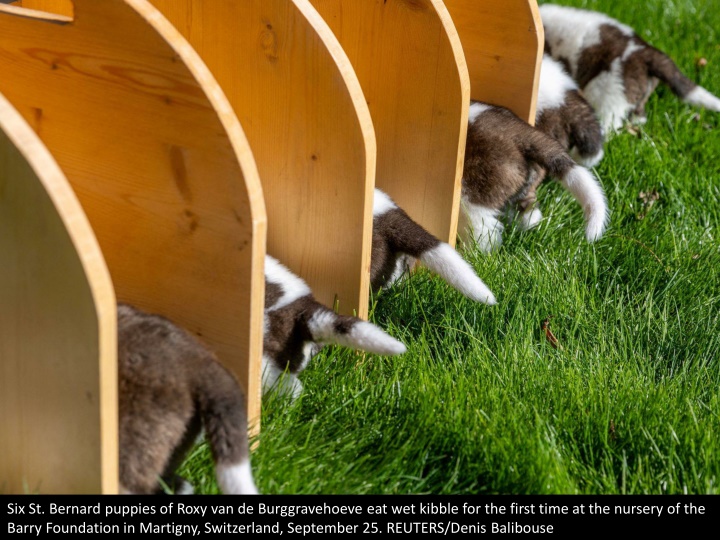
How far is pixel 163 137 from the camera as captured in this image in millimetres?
2244

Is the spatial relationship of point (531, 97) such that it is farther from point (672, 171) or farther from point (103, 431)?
point (103, 431)

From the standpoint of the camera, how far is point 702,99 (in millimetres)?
4934

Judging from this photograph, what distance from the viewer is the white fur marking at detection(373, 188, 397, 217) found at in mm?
3168

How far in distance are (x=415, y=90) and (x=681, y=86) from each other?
90.7 inches

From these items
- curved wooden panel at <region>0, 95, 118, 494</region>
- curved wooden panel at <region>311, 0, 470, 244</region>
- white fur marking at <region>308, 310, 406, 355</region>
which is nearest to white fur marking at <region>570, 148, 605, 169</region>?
curved wooden panel at <region>311, 0, 470, 244</region>

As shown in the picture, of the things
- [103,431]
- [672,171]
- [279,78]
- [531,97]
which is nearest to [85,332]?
[103,431]

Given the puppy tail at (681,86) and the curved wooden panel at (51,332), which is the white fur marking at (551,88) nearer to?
the puppy tail at (681,86)

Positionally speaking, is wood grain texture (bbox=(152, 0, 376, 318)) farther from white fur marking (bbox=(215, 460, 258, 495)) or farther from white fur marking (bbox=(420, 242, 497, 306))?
white fur marking (bbox=(215, 460, 258, 495))

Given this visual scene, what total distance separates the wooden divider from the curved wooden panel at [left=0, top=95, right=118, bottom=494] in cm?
45

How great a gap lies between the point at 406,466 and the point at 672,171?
8.34 ft

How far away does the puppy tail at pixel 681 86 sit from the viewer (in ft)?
16.2

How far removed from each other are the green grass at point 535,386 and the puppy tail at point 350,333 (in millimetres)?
154

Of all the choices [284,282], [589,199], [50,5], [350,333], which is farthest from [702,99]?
[50,5]

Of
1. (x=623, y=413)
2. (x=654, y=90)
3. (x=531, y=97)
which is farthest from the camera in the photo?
(x=654, y=90)
